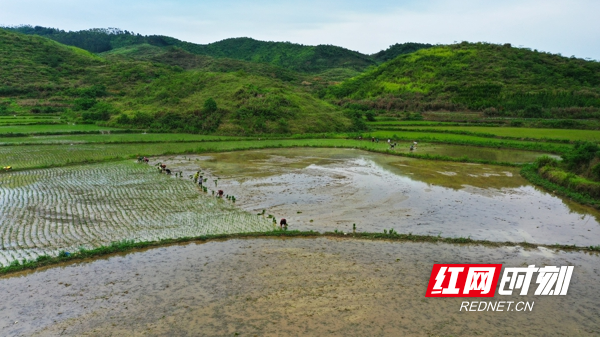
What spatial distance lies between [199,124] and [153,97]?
1236cm

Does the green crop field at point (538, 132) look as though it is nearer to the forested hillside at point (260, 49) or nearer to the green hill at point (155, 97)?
the green hill at point (155, 97)

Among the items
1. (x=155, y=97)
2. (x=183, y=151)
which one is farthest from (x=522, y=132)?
(x=155, y=97)

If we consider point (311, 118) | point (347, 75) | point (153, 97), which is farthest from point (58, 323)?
point (347, 75)

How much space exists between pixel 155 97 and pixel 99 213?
126ft

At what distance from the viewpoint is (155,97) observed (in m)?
48.9

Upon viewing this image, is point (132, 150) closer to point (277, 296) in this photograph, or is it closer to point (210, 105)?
point (210, 105)

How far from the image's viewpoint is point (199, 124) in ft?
135

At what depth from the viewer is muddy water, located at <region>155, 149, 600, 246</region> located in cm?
1330

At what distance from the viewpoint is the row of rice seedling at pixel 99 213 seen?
38.0 ft

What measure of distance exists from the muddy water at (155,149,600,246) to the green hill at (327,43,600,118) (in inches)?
1187

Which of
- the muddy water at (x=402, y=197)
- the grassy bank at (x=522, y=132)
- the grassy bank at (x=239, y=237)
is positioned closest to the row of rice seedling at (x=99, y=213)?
the grassy bank at (x=239, y=237)

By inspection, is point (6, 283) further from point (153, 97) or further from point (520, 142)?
point (153, 97)

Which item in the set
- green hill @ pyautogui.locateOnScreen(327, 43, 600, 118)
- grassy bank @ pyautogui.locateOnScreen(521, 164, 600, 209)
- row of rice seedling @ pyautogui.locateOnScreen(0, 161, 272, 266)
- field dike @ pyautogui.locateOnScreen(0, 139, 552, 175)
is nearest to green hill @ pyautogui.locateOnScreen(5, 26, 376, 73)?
green hill @ pyautogui.locateOnScreen(327, 43, 600, 118)
